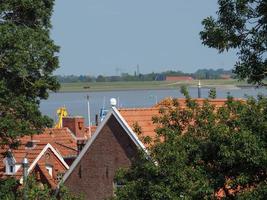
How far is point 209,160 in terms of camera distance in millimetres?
22938

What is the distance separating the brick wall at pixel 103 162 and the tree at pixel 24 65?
11.5 feet

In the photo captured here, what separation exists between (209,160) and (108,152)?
1230 centimetres

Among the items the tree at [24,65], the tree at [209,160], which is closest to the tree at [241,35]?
the tree at [209,160]

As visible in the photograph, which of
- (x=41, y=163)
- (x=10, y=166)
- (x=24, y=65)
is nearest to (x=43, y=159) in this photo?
(x=41, y=163)

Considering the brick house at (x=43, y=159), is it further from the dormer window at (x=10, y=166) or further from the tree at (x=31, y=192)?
the tree at (x=31, y=192)

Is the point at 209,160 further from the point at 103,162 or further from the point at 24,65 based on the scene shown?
the point at 103,162

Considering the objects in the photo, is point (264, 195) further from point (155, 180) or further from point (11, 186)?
point (11, 186)

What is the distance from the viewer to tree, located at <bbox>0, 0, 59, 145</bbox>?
2927 cm

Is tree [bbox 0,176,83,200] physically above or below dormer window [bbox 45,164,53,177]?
above

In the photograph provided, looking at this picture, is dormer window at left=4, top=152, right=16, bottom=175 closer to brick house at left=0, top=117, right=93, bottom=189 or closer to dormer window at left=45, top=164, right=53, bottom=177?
brick house at left=0, top=117, right=93, bottom=189

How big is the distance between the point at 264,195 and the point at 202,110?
370 cm

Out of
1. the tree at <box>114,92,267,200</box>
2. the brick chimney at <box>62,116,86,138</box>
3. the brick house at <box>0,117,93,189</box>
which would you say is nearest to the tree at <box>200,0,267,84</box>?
the tree at <box>114,92,267,200</box>

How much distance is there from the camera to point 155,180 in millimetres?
22906

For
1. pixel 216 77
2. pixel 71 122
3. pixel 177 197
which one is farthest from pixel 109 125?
pixel 216 77
